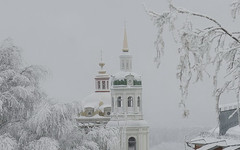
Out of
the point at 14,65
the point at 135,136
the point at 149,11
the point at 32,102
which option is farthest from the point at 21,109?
the point at 135,136

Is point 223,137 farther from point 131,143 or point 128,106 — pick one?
point 128,106

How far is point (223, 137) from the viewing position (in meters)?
13.3

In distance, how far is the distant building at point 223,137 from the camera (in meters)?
12.8

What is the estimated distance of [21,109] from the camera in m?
21.8

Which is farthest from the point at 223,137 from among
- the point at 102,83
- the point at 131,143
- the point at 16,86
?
the point at 102,83

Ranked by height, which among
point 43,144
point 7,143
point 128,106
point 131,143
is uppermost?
point 128,106

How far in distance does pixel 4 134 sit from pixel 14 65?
3244 mm

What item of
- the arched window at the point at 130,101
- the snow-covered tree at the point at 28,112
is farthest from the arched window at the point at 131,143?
the snow-covered tree at the point at 28,112

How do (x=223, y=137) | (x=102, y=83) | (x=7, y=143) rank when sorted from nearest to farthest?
(x=223, y=137)
(x=7, y=143)
(x=102, y=83)

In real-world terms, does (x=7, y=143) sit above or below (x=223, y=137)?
below

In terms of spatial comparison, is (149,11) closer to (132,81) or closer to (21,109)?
(21,109)

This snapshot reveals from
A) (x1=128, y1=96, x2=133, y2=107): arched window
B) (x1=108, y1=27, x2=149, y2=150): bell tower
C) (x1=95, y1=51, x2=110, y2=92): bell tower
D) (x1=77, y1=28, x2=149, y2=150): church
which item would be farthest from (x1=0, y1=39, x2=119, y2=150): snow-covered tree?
(x1=95, y1=51, x2=110, y2=92): bell tower

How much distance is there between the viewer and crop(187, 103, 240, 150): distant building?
12.8m

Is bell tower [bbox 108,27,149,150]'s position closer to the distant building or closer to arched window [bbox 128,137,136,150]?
arched window [bbox 128,137,136,150]
